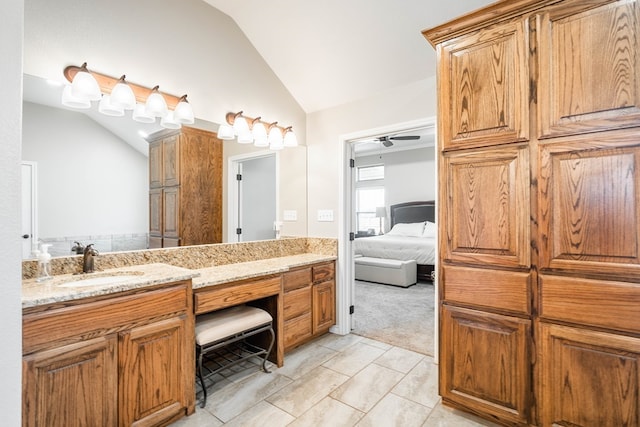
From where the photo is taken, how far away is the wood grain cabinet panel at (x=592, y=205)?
1.46 metres

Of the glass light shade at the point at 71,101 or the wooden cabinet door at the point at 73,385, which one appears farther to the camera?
the glass light shade at the point at 71,101

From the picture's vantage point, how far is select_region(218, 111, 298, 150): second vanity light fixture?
2.84 meters

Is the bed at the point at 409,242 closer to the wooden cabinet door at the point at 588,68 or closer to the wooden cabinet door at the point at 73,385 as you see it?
the wooden cabinet door at the point at 588,68

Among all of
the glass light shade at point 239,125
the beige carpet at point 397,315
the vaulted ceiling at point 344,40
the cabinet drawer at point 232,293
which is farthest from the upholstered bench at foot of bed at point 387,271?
the glass light shade at point 239,125

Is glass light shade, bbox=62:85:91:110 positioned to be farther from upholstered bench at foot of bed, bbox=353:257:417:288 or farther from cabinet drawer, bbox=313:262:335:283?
upholstered bench at foot of bed, bbox=353:257:417:288

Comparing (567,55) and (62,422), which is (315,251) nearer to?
(62,422)

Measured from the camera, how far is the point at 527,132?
1.69 metres

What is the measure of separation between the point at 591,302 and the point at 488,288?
1.47 ft

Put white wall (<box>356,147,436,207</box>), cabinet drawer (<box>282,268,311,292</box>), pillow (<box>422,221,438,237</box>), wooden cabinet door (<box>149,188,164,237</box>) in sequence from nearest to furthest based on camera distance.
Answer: wooden cabinet door (<box>149,188,164,237</box>), cabinet drawer (<box>282,268,311,292</box>), pillow (<box>422,221,438,237</box>), white wall (<box>356,147,436,207</box>)

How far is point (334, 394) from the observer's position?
2.20m

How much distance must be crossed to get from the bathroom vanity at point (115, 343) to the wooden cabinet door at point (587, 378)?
191 centimetres

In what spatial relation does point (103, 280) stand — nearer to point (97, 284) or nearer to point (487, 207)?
point (97, 284)

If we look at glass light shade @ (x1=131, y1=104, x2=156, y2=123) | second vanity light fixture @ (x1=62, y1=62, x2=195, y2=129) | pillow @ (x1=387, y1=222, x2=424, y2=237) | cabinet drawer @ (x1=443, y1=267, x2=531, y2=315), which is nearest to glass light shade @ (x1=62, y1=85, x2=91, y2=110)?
second vanity light fixture @ (x1=62, y1=62, x2=195, y2=129)

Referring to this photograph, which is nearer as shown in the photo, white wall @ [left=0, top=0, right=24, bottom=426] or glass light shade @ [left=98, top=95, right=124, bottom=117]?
white wall @ [left=0, top=0, right=24, bottom=426]
